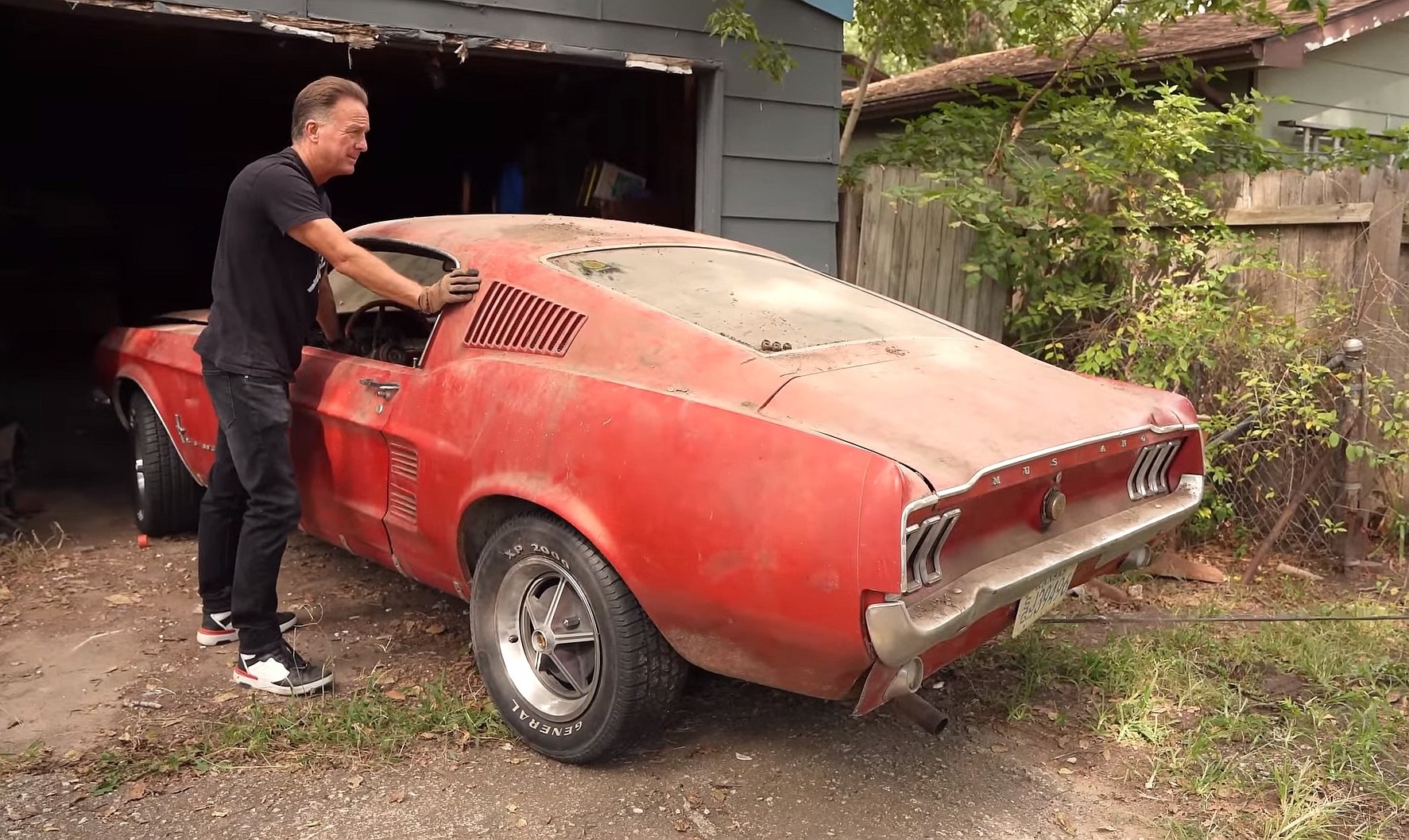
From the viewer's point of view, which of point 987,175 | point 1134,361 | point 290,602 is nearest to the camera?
point 290,602

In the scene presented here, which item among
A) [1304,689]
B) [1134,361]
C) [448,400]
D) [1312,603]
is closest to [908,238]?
[1134,361]

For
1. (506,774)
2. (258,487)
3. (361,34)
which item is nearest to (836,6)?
(361,34)

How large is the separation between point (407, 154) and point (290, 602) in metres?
9.08

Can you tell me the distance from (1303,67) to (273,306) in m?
10.1

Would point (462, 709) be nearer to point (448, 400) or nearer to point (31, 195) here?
point (448, 400)

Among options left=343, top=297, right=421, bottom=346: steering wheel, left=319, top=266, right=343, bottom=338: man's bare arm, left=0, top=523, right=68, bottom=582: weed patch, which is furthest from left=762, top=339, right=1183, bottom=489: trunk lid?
left=0, top=523, right=68, bottom=582: weed patch

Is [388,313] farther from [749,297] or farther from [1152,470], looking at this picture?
[1152,470]

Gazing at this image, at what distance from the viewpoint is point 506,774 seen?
289 cm

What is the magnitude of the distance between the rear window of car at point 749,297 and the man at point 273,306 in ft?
1.59

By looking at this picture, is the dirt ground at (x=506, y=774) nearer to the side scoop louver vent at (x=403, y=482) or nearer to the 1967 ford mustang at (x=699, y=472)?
the 1967 ford mustang at (x=699, y=472)

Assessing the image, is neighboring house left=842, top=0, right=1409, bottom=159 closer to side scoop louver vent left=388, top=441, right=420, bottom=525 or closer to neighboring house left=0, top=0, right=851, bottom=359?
neighboring house left=0, top=0, right=851, bottom=359

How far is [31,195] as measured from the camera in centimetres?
1245

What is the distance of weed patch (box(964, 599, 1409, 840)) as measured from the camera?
9.18 feet

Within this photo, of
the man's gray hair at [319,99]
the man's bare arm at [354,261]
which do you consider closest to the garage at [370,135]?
the man's gray hair at [319,99]
